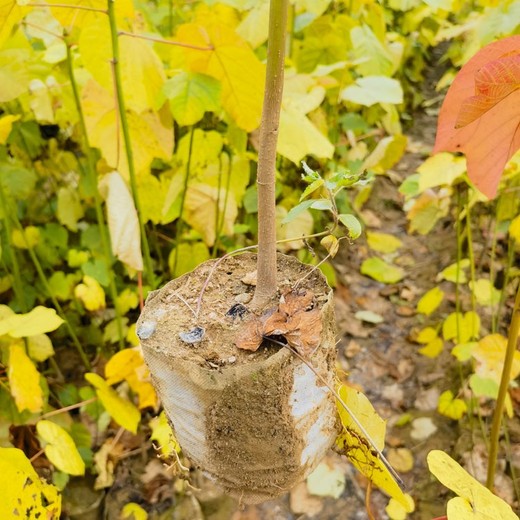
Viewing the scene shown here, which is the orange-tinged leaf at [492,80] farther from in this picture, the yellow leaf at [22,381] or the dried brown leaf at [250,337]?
the yellow leaf at [22,381]

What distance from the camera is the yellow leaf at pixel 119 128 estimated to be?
1.02 m

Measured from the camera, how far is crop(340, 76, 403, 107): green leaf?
123 centimetres

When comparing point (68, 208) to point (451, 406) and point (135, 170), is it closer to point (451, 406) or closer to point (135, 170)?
point (135, 170)

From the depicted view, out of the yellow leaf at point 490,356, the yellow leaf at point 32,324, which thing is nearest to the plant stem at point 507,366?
the yellow leaf at point 490,356

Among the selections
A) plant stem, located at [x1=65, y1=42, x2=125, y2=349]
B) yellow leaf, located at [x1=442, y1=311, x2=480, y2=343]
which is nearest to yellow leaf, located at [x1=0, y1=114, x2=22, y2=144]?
plant stem, located at [x1=65, y1=42, x2=125, y2=349]

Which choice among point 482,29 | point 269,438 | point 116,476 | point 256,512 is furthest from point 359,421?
point 482,29

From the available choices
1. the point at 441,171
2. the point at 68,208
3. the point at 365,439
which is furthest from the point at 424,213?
Result: the point at 68,208

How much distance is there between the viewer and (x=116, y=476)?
4.45 feet

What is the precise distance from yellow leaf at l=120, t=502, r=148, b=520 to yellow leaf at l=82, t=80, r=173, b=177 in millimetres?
812

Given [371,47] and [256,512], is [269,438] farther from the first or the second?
[371,47]

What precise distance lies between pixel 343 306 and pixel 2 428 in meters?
1.27

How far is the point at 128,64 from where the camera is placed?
0.94 m

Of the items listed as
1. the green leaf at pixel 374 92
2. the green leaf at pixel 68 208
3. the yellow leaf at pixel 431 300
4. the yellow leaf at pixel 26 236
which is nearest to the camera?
the green leaf at pixel 374 92

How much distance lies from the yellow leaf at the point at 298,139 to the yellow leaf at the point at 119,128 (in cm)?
24
